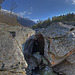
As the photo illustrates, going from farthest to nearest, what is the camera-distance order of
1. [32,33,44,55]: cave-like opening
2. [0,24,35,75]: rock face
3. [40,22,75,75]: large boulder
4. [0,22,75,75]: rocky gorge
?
[32,33,44,55]: cave-like opening, [40,22,75,75]: large boulder, [0,22,75,75]: rocky gorge, [0,24,35,75]: rock face

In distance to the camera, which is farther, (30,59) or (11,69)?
(30,59)

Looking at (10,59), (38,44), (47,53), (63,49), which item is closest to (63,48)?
(63,49)

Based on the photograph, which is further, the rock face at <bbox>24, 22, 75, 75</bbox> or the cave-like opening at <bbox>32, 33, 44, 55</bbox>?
the cave-like opening at <bbox>32, 33, 44, 55</bbox>

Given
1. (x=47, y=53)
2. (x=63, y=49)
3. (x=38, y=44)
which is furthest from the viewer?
(x=38, y=44)

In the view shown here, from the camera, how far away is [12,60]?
256cm

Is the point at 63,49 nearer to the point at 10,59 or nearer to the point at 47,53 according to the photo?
the point at 47,53

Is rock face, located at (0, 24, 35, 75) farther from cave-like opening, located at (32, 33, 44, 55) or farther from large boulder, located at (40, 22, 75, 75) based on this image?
cave-like opening, located at (32, 33, 44, 55)

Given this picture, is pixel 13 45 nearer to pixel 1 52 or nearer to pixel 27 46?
pixel 1 52

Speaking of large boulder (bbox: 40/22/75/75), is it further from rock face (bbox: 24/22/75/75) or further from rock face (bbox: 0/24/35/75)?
rock face (bbox: 0/24/35/75)

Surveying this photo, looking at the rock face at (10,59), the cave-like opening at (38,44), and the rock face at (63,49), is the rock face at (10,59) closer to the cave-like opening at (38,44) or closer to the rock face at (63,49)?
the rock face at (63,49)

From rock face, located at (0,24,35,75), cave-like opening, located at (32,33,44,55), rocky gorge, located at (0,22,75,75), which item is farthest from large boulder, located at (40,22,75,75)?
rock face, located at (0,24,35,75)

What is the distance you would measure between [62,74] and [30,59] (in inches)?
137

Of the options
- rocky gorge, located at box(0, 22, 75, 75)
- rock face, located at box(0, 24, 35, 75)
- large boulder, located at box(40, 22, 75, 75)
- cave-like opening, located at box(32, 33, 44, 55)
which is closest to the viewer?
Answer: rock face, located at box(0, 24, 35, 75)

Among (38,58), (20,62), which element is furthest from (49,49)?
(20,62)
